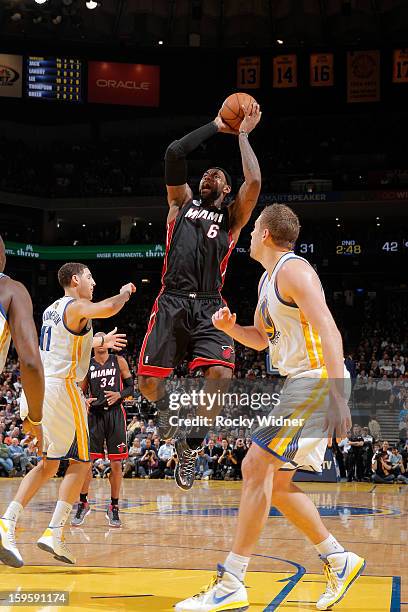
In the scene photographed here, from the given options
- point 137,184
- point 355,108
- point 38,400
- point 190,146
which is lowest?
point 38,400

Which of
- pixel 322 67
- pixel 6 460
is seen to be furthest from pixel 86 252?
pixel 6 460

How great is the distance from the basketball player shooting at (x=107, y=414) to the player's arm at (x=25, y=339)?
5.43m

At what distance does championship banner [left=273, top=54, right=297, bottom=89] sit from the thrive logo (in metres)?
8.99

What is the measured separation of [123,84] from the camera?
2977 cm

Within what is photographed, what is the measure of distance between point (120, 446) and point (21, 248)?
21.1 metres

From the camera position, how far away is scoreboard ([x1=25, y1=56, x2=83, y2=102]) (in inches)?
1115

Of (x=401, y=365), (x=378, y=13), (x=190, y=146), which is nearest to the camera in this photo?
(x=190, y=146)

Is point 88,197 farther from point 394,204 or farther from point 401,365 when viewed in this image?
point 401,365

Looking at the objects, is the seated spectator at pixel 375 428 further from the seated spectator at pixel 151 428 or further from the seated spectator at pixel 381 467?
the seated spectator at pixel 151 428

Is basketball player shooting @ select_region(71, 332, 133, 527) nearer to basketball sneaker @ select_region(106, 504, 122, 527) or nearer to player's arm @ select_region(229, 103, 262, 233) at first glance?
basketball sneaker @ select_region(106, 504, 122, 527)

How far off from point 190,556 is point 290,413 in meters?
2.93

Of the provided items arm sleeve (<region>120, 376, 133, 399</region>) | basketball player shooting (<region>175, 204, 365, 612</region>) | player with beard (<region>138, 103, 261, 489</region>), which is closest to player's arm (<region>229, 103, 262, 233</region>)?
player with beard (<region>138, 103, 261, 489</region>)

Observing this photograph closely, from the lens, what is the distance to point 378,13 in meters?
27.8

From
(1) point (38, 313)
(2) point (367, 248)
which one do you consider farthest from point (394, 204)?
(1) point (38, 313)
